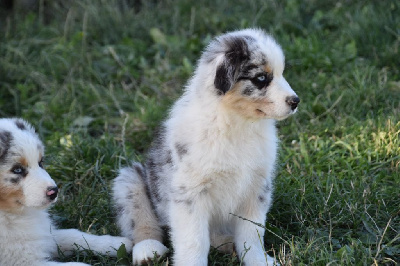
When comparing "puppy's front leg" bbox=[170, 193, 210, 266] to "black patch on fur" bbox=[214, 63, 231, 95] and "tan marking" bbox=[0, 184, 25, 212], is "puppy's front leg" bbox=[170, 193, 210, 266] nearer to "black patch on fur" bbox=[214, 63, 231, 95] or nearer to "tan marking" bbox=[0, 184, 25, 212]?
"black patch on fur" bbox=[214, 63, 231, 95]

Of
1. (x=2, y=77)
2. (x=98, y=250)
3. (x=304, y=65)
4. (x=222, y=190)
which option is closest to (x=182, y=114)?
(x=222, y=190)

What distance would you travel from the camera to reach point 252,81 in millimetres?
4672

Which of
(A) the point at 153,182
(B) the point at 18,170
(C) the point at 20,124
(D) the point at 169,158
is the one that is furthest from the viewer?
(A) the point at 153,182

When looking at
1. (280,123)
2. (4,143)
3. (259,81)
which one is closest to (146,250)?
(4,143)

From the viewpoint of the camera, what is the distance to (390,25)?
861cm

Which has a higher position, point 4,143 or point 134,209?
point 4,143

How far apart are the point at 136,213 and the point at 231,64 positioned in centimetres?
165

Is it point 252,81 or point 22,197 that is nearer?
point 252,81

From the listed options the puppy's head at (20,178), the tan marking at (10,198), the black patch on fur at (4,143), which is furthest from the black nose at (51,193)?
A: the black patch on fur at (4,143)

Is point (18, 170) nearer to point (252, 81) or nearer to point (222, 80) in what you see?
point (222, 80)

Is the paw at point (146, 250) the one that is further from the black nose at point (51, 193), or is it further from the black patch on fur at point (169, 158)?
the black nose at point (51, 193)

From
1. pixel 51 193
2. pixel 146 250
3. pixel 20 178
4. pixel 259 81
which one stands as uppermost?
pixel 259 81

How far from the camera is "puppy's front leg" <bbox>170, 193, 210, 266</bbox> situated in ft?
15.5

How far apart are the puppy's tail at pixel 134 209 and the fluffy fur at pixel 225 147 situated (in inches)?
8.5
